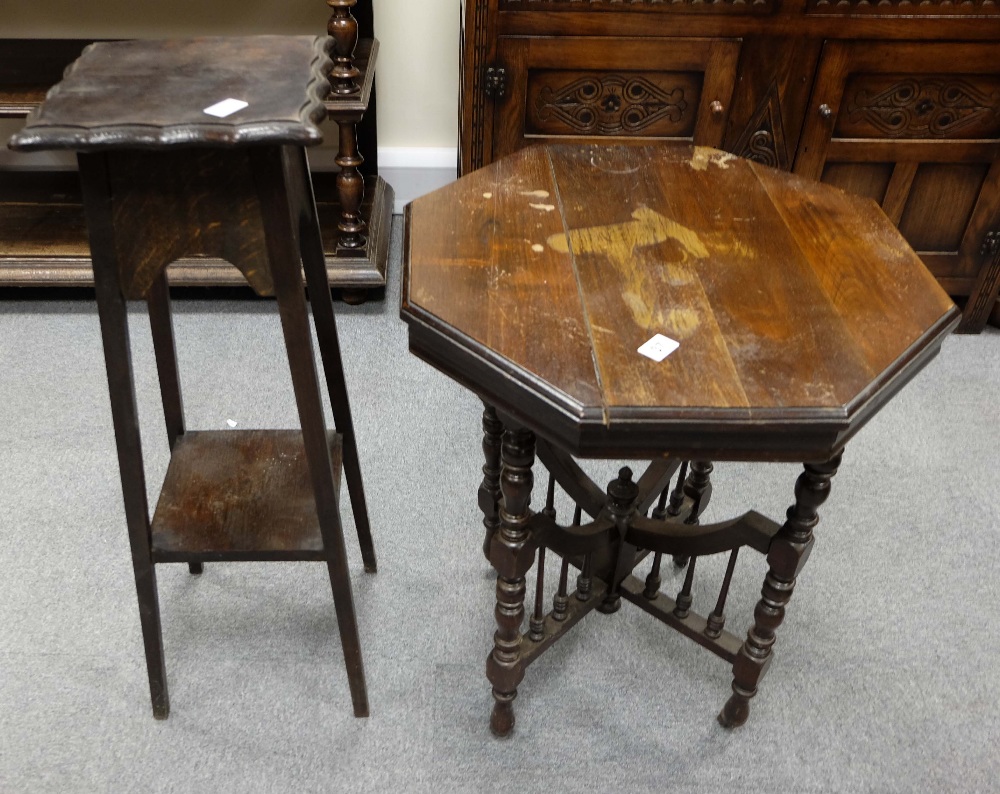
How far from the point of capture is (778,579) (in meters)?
1.38

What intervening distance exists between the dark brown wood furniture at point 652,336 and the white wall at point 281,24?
142cm

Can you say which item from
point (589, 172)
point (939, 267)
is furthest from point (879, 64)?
point (589, 172)

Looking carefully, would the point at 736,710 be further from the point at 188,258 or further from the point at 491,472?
the point at 188,258

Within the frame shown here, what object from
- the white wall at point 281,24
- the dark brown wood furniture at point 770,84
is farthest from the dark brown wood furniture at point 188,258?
the dark brown wood furniture at point 770,84

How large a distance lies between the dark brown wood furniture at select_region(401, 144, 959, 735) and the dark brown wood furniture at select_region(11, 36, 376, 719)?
22cm

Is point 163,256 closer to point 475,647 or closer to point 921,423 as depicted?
point 475,647

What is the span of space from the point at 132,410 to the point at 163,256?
0.86 ft

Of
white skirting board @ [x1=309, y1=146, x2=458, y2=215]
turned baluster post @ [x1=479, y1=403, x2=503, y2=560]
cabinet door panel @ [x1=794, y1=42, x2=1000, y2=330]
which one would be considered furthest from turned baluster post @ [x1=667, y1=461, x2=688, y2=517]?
white skirting board @ [x1=309, y1=146, x2=458, y2=215]

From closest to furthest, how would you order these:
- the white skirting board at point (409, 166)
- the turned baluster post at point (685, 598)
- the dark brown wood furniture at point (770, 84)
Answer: the turned baluster post at point (685, 598) → the dark brown wood furniture at point (770, 84) → the white skirting board at point (409, 166)

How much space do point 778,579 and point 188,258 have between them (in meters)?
1.97

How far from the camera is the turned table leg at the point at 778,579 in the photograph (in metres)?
1.27

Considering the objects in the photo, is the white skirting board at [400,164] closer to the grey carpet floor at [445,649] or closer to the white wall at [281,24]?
the white wall at [281,24]

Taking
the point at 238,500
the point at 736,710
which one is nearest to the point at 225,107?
the point at 238,500

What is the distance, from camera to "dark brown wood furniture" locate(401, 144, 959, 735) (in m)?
1.10
